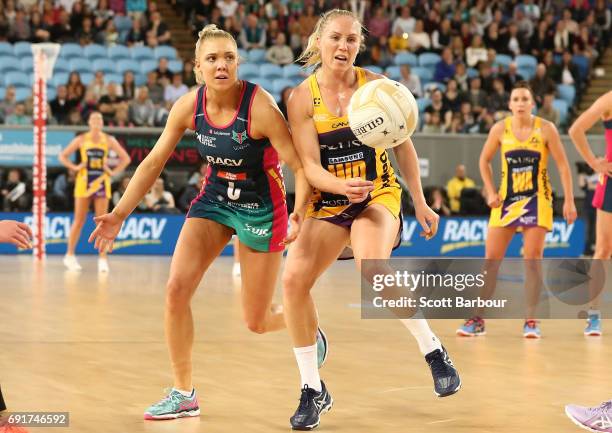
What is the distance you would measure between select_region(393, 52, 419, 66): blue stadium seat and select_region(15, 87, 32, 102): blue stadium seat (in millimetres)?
6974

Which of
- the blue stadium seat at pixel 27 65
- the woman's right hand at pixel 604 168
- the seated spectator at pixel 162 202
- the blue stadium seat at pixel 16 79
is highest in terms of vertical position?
the woman's right hand at pixel 604 168

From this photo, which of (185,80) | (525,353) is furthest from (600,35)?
(525,353)

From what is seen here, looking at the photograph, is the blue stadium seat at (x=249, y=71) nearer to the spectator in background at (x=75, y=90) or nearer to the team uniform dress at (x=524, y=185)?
the spectator in background at (x=75, y=90)

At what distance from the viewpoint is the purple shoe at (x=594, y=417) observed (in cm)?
571

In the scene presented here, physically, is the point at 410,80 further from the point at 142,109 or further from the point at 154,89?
the point at 142,109

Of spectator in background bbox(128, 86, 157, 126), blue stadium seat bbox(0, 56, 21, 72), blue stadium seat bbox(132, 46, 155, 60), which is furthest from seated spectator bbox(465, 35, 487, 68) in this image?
blue stadium seat bbox(0, 56, 21, 72)

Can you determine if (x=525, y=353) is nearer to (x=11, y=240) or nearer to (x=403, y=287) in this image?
(x=403, y=287)

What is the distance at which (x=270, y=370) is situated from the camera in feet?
25.6

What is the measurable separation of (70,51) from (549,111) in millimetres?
8798

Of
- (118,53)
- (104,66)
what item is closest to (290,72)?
(118,53)

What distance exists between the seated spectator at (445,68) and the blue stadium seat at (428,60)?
31cm

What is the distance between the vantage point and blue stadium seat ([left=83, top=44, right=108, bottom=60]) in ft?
67.8

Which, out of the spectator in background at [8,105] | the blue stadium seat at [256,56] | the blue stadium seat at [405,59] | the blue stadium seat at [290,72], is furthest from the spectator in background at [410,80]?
the spectator in background at [8,105]

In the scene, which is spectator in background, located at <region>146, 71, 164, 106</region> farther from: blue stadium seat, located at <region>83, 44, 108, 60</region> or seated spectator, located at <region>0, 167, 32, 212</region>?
seated spectator, located at <region>0, 167, 32, 212</region>
